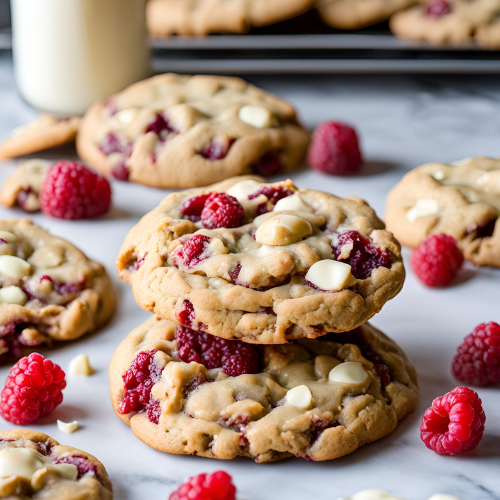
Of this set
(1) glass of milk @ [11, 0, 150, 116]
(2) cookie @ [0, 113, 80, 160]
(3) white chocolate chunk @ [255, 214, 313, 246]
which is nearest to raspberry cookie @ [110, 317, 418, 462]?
(3) white chocolate chunk @ [255, 214, 313, 246]

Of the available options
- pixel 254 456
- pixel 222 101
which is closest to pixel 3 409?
pixel 254 456

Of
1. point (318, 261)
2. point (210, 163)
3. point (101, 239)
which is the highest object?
point (318, 261)

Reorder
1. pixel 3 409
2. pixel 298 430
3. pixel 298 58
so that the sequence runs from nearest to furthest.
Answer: pixel 298 430 < pixel 3 409 < pixel 298 58

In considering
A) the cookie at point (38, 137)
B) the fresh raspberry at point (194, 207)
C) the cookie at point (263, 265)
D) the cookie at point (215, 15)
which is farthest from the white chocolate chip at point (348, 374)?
the cookie at point (215, 15)

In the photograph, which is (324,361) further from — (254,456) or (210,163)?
(210,163)

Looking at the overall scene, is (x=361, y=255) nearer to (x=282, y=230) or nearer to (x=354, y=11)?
(x=282, y=230)

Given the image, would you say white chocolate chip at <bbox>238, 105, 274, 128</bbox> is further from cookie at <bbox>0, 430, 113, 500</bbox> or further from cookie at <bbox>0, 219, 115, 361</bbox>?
cookie at <bbox>0, 430, 113, 500</bbox>

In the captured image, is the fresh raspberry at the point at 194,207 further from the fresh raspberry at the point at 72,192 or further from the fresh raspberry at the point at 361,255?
the fresh raspberry at the point at 72,192

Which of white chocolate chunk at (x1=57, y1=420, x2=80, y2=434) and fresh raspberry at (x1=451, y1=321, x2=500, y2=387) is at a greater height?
fresh raspberry at (x1=451, y1=321, x2=500, y2=387)
